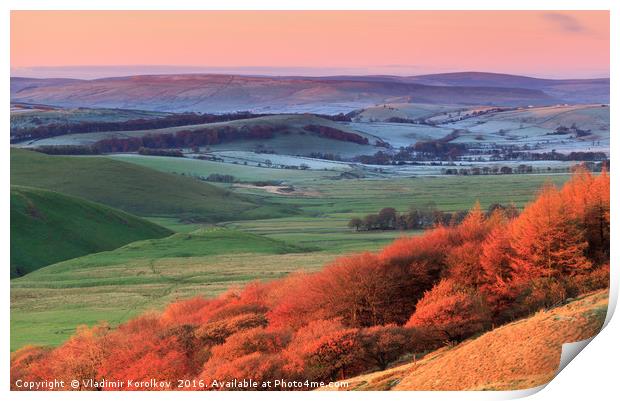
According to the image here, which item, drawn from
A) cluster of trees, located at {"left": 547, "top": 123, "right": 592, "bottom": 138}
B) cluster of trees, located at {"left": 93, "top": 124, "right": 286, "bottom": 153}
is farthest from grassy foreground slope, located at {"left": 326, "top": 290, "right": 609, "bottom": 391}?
cluster of trees, located at {"left": 93, "top": 124, "right": 286, "bottom": 153}

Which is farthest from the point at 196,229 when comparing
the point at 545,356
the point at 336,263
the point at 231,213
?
the point at 545,356

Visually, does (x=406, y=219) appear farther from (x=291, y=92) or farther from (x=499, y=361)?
(x=499, y=361)

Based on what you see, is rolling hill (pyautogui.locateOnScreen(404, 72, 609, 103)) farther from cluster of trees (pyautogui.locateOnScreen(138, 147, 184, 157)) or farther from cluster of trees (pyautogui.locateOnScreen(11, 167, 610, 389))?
cluster of trees (pyautogui.locateOnScreen(138, 147, 184, 157))

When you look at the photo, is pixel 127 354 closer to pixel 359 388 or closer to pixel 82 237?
pixel 359 388

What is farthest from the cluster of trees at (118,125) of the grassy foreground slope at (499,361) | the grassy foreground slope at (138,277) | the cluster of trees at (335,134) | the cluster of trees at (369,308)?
the grassy foreground slope at (499,361)

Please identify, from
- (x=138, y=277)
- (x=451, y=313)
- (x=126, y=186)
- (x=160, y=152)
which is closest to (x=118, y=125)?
(x=160, y=152)
